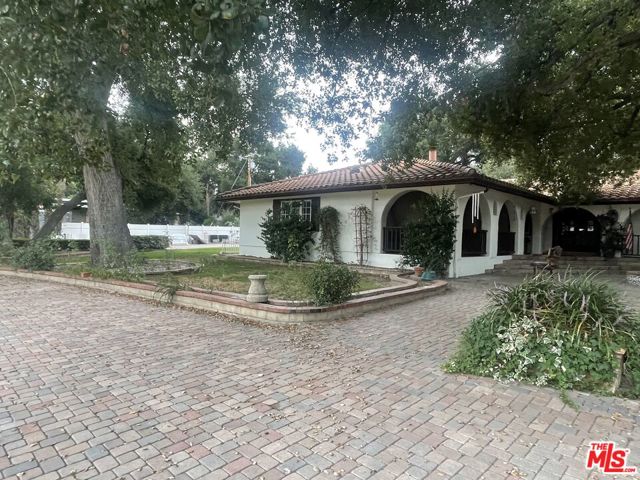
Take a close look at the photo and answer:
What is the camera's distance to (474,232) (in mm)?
12781

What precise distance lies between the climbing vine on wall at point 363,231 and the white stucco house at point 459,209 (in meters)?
0.13

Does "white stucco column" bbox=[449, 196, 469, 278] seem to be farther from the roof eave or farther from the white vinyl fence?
the white vinyl fence

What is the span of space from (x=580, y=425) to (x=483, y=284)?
8050mm

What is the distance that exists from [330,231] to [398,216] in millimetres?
2636

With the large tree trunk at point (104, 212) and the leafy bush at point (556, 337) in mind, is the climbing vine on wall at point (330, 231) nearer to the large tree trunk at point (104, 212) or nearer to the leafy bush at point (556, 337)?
the large tree trunk at point (104, 212)

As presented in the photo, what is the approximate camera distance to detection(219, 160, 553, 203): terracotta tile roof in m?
11.0

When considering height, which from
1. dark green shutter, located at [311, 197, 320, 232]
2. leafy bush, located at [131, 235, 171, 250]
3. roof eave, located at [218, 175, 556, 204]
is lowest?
leafy bush, located at [131, 235, 171, 250]

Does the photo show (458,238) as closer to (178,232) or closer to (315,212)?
(315,212)

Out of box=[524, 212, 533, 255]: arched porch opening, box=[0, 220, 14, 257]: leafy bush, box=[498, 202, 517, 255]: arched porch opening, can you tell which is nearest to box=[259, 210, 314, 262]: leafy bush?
box=[498, 202, 517, 255]: arched porch opening

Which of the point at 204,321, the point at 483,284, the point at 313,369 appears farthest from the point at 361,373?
the point at 483,284

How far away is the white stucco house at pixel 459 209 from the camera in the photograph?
39.1 feet

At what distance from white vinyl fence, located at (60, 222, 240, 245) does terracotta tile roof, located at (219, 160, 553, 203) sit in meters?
11.7

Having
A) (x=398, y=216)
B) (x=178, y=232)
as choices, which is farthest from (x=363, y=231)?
(x=178, y=232)

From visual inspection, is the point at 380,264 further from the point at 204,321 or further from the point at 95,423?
A: the point at 95,423
